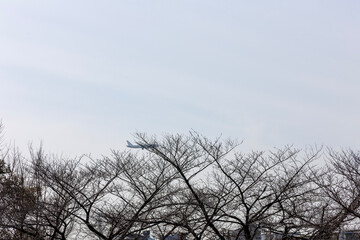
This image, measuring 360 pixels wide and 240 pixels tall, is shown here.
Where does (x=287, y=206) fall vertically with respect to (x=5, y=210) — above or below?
below

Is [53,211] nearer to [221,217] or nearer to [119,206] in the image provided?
[119,206]

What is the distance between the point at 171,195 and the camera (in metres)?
14.6

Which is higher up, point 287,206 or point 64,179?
point 64,179

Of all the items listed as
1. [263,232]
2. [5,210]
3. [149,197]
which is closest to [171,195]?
[149,197]

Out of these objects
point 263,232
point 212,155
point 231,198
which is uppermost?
point 212,155

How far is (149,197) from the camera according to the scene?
14688mm

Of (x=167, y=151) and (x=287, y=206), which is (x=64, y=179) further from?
(x=287, y=206)

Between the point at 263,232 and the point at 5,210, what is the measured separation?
7242 millimetres

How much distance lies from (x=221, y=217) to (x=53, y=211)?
4575 mm

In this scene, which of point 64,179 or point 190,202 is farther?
point 64,179

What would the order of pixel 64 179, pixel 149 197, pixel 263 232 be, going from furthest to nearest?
1. pixel 64 179
2. pixel 149 197
3. pixel 263 232

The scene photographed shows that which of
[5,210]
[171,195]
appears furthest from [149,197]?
[5,210]

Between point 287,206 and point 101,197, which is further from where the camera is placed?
point 101,197

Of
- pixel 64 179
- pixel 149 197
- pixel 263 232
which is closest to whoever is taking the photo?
pixel 263 232
